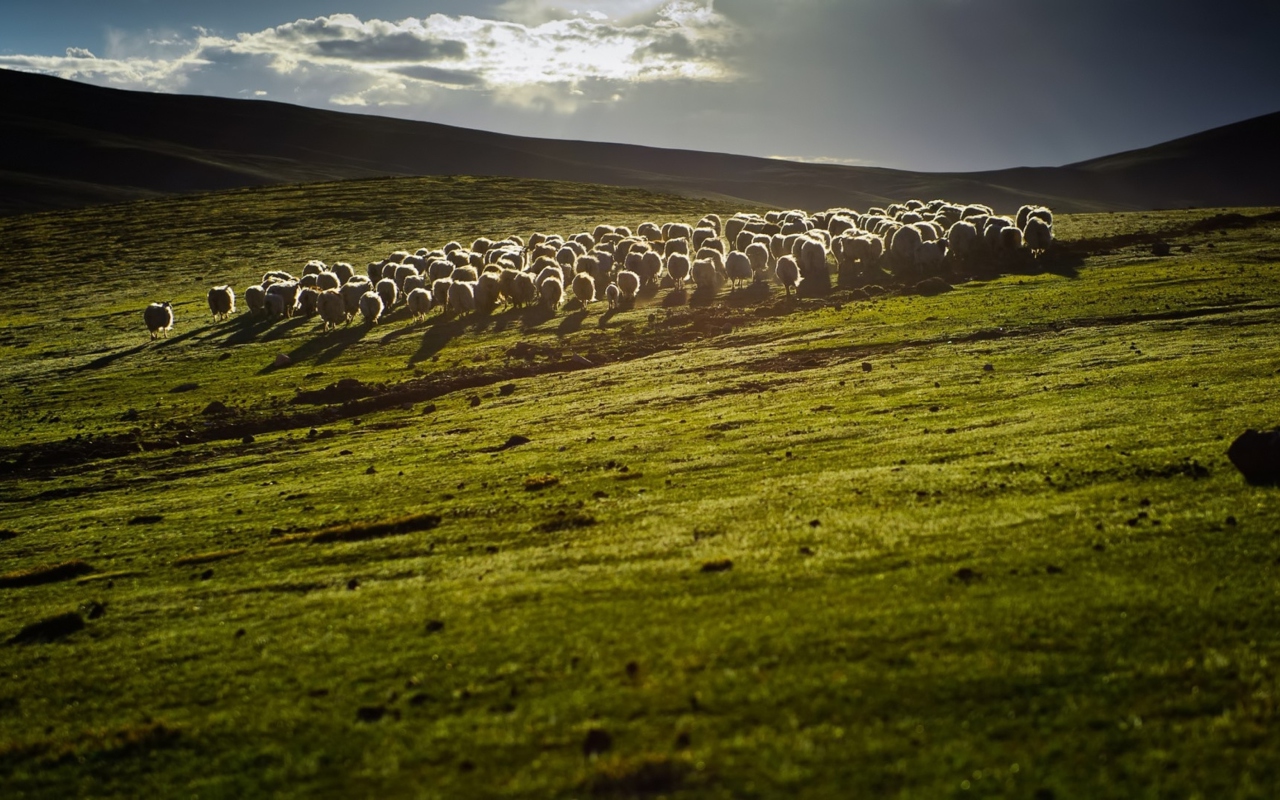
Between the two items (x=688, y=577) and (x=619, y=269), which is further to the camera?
(x=619, y=269)

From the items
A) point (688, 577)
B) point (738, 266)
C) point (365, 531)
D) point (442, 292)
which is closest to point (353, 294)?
point (442, 292)

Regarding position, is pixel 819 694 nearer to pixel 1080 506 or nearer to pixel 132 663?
pixel 1080 506

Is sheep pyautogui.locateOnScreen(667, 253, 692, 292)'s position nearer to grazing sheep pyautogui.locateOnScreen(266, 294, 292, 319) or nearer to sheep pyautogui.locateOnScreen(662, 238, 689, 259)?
sheep pyautogui.locateOnScreen(662, 238, 689, 259)

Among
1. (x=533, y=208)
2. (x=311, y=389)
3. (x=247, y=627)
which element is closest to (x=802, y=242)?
(x=311, y=389)

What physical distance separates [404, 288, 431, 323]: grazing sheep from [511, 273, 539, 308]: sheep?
5.55 m

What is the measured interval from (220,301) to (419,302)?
1638cm

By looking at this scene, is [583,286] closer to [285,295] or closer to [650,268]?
[650,268]

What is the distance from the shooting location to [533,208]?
419ft

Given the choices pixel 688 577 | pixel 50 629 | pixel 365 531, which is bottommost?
pixel 50 629

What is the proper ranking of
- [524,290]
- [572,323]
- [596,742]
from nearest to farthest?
[596,742] → [572,323] → [524,290]

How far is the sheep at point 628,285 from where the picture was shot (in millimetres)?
60875

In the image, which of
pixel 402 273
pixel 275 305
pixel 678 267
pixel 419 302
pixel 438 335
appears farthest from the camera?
pixel 402 273

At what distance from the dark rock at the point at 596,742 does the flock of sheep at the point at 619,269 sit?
49.3m

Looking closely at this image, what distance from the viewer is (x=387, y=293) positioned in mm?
63875
